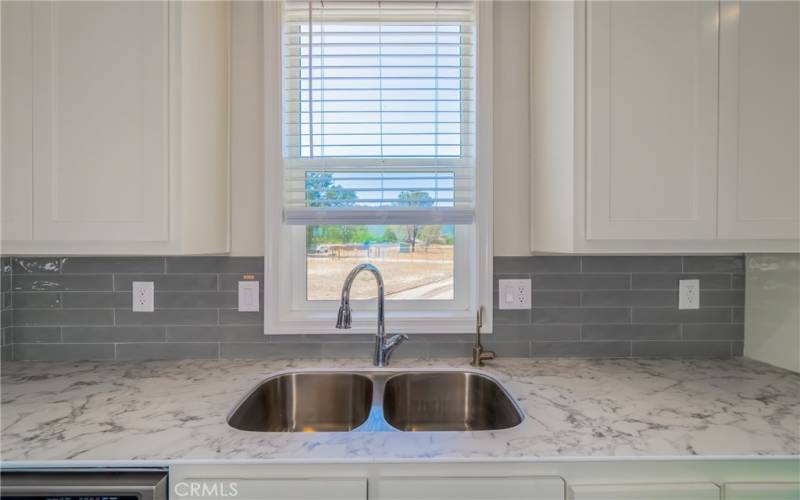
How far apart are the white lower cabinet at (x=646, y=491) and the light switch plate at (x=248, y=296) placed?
1235 mm

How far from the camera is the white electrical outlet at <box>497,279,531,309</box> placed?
5.39 ft

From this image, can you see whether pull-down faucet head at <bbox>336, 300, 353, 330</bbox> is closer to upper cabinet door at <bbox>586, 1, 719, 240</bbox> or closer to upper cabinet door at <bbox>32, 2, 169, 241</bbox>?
upper cabinet door at <bbox>32, 2, 169, 241</bbox>

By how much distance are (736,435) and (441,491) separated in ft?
2.51

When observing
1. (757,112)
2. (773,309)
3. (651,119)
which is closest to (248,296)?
(651,119)

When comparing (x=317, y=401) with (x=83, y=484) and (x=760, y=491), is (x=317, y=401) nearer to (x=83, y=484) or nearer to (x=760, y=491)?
(x=83, y=484)

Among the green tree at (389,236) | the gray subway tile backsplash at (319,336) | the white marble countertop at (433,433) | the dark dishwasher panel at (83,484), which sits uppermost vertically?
the green tree at (389,236)

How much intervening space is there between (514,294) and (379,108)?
3.07 ft

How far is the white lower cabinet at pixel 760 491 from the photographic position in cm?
97

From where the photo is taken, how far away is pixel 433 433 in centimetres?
107

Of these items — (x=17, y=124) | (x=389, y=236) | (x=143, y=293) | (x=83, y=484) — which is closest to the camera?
(x=83, y=484)

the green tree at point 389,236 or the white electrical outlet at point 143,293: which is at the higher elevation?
the green tree at point 389,236

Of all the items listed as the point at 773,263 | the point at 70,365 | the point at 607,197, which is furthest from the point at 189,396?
the point at 773,263

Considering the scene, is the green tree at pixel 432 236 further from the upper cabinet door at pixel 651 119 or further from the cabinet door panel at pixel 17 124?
the cabinet door panel at pixel 17 124

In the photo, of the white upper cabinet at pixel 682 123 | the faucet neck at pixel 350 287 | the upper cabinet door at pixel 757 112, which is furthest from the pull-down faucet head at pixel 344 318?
the upper cabinet door at pixel 757 112
